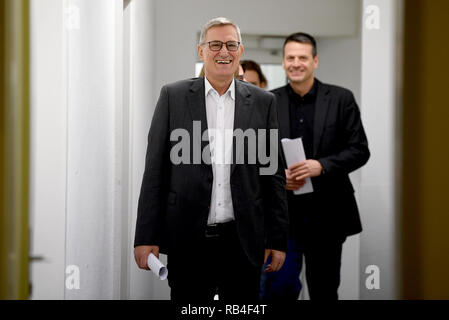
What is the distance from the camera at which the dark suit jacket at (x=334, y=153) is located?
2.21 m

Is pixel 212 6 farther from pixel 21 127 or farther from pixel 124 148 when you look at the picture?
pixel 21 127

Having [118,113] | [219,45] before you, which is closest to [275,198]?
[219,45]

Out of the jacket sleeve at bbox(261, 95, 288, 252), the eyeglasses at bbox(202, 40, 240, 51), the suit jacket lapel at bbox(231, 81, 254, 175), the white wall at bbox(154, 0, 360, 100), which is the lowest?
the jacket sleeve at bbox(261, 95, 288, 252)

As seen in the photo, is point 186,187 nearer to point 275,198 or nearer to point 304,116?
point 275,198

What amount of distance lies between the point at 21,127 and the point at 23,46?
105mm

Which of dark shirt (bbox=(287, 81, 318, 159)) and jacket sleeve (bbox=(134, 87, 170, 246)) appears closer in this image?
jacket sleeve (bbox=(134, 87, 170, 246))

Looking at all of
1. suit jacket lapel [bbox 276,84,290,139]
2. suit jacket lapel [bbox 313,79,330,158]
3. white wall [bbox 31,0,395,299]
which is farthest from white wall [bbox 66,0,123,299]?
suit jacket lapel [bbox 313,79,330,158]

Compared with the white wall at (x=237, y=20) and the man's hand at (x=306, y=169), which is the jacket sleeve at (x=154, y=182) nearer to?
the man's hand at (x=306, y=169)

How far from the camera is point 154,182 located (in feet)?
5.20

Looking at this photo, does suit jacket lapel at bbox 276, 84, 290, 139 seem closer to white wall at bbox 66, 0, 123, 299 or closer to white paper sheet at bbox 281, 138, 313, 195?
white paper sheet at bbox 281, 138, 313, 195

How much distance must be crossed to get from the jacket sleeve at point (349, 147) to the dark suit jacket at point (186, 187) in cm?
61

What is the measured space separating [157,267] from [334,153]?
3.78 feet

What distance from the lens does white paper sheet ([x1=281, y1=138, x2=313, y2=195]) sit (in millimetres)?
2158
